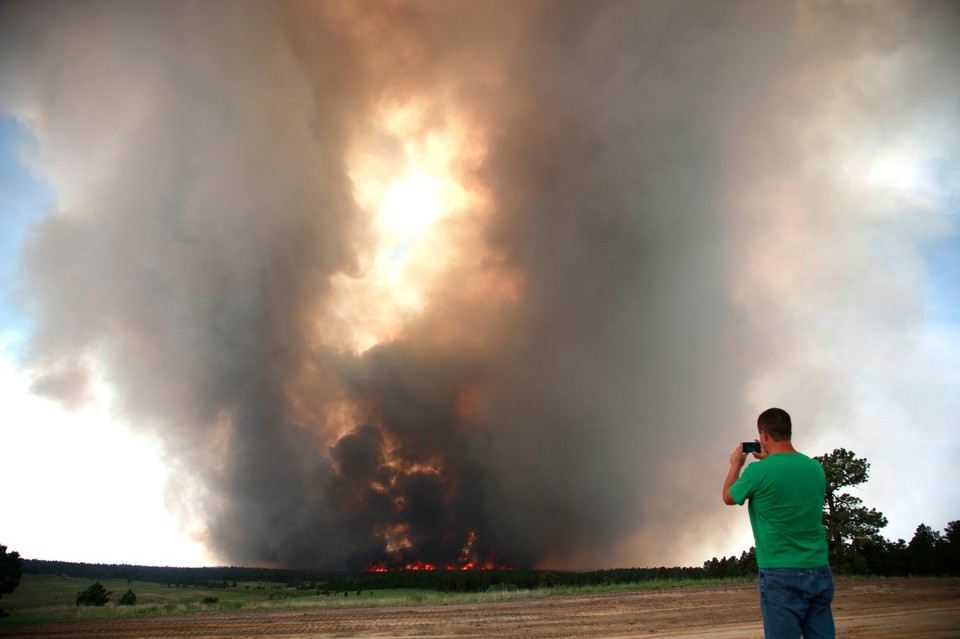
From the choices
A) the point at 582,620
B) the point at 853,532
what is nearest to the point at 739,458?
the point at 582,620

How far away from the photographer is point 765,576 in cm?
470

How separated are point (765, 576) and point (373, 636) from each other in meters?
14.2

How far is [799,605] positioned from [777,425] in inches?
65.5

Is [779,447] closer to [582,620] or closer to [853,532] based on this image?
[582,620]

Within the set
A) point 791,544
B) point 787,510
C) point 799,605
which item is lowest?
point 799,605

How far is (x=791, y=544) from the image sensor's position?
451 centimetres

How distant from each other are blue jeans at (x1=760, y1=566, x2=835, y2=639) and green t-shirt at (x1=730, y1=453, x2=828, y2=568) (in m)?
0.09

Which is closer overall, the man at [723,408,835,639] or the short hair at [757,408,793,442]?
the man at [723,408,835,639]

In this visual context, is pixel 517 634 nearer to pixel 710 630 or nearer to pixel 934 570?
pixel 710 630

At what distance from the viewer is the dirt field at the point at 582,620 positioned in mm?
13641

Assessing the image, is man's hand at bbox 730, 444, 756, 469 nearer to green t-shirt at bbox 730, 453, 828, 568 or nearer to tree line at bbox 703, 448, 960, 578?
green t-shirt at bbox 730, 453, 828, 568

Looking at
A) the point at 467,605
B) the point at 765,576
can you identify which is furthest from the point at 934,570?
the point at 765,576

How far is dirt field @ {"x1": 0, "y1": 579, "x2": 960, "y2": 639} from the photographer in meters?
13.6

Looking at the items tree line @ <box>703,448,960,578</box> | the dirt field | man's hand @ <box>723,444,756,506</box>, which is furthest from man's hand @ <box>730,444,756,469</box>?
tree line @ <box>703,448,960,578</box>
